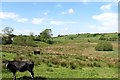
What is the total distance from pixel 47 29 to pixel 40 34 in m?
4.19

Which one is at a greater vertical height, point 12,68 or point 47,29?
Answer: point 47,29

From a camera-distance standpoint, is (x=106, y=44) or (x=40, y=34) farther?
(x=40, y=34)

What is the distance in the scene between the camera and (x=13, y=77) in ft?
58.7

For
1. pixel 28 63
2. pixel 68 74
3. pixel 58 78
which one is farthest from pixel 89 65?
pixel 28 63

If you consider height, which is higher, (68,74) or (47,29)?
(47,29)

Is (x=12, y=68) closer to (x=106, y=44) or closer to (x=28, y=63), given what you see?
(x=28, y=63)

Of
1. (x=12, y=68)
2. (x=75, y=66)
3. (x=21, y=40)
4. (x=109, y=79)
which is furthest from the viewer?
(x=21, y=40)

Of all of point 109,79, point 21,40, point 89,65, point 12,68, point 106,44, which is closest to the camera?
point 12,68

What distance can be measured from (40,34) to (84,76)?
290 ft

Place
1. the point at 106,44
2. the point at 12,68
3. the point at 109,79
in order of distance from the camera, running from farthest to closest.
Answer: the point at 106,44
the point at 109,79
the point at 12,68

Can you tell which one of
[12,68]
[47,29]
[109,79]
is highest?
[47,29]

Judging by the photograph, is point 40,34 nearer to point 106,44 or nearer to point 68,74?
point 106,44

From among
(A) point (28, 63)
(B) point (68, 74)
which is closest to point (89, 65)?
(B) point (68, 74)

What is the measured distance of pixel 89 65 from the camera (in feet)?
88.7
